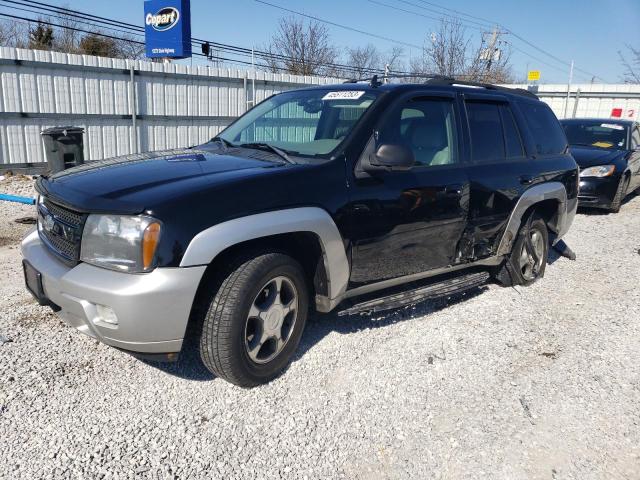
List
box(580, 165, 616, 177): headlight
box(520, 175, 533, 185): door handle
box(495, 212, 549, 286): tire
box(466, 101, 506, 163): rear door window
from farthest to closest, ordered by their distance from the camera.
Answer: box(580, 165, 616, 177): headlight → box(495, 212, 549, 286): tire → box(520, 175, 533, 185): door handle → box(466, 101, 506, 163): rear door window

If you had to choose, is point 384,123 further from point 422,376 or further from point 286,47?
point 286,47

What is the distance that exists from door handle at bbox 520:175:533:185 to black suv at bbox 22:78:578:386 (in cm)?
2

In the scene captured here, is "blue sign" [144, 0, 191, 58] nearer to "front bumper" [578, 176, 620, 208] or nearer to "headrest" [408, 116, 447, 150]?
"front bumper" [578, 176, 620, 208]

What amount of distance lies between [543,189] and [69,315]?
4.14 meters

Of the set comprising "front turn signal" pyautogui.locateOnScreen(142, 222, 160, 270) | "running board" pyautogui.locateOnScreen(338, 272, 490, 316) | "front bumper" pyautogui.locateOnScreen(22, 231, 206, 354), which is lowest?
"running board" pyautogui.locateOnScreen(338, 272, 490, 316)

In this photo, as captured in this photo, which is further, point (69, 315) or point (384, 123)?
point (384, 123)

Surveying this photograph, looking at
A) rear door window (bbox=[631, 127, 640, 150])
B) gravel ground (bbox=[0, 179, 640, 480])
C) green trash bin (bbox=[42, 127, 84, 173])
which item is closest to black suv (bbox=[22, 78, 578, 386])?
gravel ground (bbox=[0, 179, 640, 480])

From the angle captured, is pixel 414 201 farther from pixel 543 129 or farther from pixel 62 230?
pixel 543 129

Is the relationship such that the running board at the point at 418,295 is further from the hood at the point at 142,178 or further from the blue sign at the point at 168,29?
the blue sign at the point at 168,29

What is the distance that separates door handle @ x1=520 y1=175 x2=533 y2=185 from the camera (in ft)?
15.1

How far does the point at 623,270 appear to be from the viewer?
596cm

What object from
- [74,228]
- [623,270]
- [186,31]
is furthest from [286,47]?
[74,228]

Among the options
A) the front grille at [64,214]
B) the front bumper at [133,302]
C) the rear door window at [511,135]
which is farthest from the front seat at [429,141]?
the front grille at [64,214]

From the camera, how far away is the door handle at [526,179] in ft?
15.1
